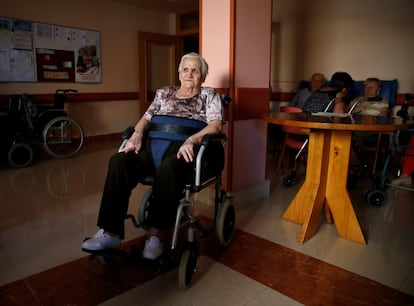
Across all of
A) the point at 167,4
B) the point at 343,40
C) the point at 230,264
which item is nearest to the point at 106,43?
the point at 167,4

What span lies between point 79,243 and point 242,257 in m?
0.92

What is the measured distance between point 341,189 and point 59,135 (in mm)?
3324

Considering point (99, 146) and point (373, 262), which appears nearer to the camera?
point (373, 262)

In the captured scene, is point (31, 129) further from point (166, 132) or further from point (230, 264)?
point (230, 264)

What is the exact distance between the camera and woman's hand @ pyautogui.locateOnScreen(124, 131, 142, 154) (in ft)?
5.49

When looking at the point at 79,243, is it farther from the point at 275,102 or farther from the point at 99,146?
the point at 275,102

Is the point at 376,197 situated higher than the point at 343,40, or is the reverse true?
the point at 343,40

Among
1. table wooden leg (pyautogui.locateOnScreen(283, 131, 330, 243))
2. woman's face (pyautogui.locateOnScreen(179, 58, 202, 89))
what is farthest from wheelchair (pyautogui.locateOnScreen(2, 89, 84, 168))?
table wooden leg (pyautogui.locateOnScreen(283, 131, 330, 243))

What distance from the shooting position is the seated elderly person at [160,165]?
58.2 inches

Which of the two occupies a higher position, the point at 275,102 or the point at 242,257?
the point at 275,102

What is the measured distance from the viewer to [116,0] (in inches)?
201

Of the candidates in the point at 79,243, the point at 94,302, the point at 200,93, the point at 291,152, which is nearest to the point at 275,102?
the point at 291,152

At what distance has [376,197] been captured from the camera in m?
2.58

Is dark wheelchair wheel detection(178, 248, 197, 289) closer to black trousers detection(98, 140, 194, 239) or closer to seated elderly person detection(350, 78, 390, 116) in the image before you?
black trousers detection(98, 140, 194, 239)
